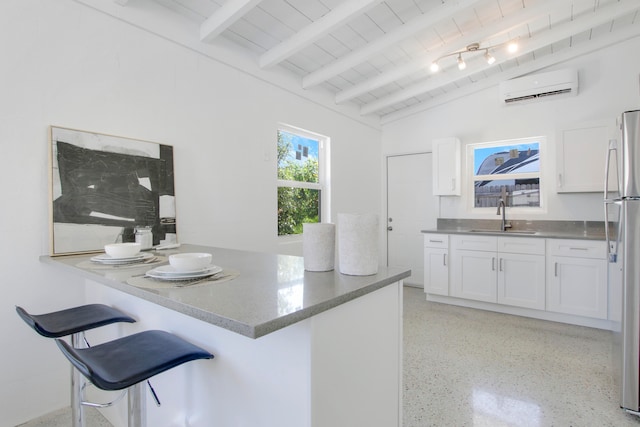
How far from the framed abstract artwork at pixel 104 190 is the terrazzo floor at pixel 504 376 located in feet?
3.50

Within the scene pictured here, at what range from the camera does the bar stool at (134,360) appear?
956 mm

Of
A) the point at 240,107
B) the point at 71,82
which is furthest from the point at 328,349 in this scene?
the point at 240,107

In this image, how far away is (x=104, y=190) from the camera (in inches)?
81.1

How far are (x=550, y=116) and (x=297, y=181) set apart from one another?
3.07m

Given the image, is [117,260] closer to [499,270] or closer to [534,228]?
[499,270]

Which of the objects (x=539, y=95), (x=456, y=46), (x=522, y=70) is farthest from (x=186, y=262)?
(x=522, y=70)

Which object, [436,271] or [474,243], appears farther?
[436,271]

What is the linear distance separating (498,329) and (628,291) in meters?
1.50

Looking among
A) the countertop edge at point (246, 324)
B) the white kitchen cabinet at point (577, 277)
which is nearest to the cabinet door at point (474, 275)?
the white kitchen cabinet at point (577, 277)

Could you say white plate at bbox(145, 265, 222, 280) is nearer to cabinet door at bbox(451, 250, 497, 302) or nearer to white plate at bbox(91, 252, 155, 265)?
white plate at bbox(91, 252, 155, 265)

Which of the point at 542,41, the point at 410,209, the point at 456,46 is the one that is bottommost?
the point at 410,209

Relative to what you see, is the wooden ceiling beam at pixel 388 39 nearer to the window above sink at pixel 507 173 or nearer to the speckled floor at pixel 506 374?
the window above sink at pixel 507 173

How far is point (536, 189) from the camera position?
13.4ft

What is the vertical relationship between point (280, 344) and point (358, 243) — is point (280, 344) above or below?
below
